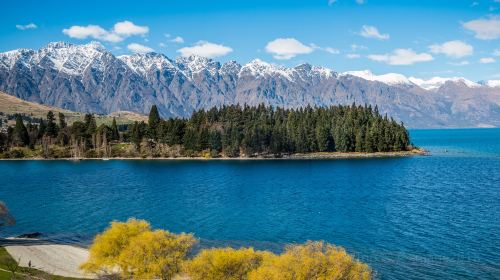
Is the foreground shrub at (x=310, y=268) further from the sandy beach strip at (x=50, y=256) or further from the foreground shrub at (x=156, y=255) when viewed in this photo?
the sandy beach strip at (x=50, y=256)

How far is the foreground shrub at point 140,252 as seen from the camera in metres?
58.7

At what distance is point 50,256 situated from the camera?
78000mm

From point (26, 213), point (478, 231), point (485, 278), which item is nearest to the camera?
point (485, 278)

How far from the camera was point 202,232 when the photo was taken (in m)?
96.0

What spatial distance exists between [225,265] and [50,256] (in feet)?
129

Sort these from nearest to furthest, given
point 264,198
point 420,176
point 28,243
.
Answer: point 28,243 < point 264,198 < point 420,176

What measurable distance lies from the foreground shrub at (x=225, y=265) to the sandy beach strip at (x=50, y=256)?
22659mm

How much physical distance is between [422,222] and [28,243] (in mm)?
78623

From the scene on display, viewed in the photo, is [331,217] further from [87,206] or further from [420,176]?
[420,176]

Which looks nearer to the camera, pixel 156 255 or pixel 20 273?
pixel 156 255

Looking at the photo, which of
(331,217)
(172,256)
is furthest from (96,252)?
(331,217)

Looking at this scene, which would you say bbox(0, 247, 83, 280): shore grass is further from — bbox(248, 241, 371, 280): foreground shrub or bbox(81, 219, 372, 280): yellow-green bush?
bbox(248, 241, 371, 280): foreground shrub

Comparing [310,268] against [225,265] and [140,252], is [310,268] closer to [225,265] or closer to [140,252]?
[225,265]

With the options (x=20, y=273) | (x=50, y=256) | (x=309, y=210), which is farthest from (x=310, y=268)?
(x=309, y=210)
